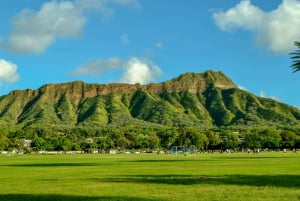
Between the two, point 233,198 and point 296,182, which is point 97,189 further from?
point 296,182

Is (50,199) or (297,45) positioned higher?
(297,45)

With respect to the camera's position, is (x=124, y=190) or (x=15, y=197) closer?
(x=15, y=197)

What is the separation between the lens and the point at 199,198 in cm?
2428

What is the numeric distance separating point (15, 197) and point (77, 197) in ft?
11.3

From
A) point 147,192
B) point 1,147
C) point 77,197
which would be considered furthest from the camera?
point 1,147

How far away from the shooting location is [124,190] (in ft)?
95.2

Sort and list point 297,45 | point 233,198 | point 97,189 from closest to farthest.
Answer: point 233,198 < point 97,189 < point 297,45

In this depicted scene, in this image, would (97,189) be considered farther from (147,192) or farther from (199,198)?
(199,198)

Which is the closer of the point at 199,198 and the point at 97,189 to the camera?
the point at 199,198

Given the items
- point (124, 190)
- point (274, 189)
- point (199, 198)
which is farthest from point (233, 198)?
point (124, 190)

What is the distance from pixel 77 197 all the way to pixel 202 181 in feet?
37.3

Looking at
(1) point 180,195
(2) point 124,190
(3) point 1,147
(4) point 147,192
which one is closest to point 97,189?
(2) point 124,190

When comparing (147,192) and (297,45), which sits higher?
(297,45)

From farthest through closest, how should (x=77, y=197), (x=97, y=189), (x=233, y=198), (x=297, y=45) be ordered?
(x=297, y=45)
(x=97, y=189)
(x=77, y=197)
(x=233, y=198)
